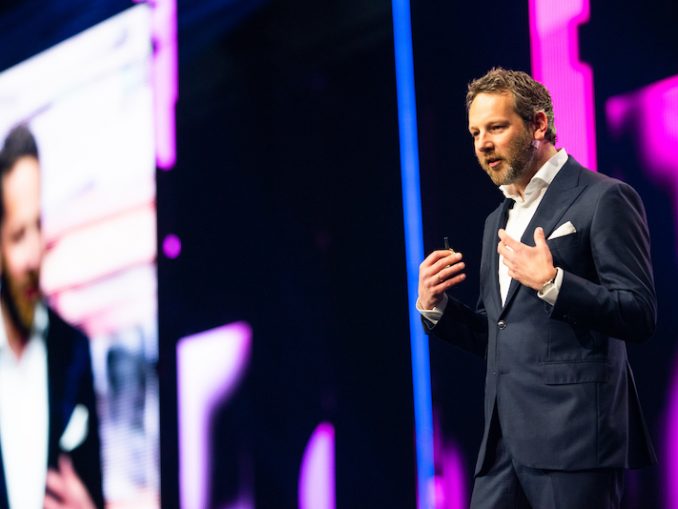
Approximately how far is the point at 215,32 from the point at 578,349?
83.4 inches

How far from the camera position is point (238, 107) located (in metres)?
3.10

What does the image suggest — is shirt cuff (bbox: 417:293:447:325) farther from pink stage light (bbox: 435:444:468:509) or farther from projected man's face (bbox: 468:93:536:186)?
pink stage light (bbox: 435:444:468:509)

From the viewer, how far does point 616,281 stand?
1.51 m

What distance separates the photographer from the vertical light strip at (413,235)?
8.27 ft

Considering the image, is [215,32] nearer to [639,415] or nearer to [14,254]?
[14,254]

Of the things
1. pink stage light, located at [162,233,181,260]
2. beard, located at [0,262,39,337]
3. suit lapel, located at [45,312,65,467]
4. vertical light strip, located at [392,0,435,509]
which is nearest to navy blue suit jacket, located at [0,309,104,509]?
suit lapel, located at [45,312,65,467]

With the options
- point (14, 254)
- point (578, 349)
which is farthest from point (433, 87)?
point (14, 254)

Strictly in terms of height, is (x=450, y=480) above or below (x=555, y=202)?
below

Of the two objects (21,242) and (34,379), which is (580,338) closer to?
(34,379)

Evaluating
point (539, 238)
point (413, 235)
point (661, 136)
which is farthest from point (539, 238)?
point (413, 235)

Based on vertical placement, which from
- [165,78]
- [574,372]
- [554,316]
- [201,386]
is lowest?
[201,386]

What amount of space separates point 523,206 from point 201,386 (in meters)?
1.68

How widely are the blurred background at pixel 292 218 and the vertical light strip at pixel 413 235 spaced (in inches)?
1.1

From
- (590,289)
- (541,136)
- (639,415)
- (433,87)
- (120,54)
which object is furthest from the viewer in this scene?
(120,54)
